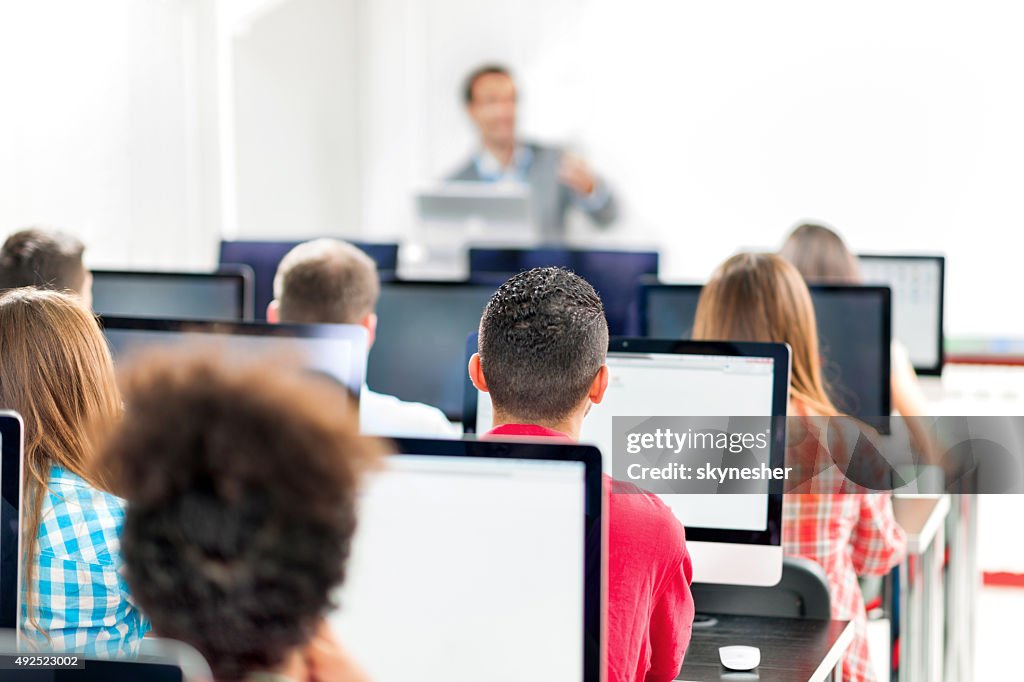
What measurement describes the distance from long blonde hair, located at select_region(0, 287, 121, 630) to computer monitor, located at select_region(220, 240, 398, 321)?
7.36ft

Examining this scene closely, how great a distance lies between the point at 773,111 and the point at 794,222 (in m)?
0.51

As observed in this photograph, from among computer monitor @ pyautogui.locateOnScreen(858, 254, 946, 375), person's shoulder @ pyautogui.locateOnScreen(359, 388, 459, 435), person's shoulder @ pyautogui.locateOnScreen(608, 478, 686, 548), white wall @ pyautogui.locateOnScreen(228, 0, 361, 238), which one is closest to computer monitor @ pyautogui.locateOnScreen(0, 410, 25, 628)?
person's shoulder @ pyautogui.locateOnScreen(608, 478, 686, 548)

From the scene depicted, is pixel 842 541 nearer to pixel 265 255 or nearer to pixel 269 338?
pixel 269 338

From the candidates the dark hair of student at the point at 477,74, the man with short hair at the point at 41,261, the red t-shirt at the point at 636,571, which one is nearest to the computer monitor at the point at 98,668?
the red t-shirt at the point at 636,571

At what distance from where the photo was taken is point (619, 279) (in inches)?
142

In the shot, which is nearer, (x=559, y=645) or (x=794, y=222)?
(x=559, y=645)

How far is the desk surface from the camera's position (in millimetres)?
1724

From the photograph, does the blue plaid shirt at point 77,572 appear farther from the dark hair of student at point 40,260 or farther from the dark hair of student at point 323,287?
the dark hair of student at point 40,260

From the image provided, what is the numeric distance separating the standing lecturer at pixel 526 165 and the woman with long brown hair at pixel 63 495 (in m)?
4.65

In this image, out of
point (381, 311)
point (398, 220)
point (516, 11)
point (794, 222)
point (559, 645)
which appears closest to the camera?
point (559, 645)

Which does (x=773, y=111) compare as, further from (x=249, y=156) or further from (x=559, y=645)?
(x=559, y=645)

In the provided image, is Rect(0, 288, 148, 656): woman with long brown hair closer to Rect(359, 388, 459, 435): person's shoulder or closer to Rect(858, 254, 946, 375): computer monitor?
Rect(359, 388, 459, 435): person's shoulder

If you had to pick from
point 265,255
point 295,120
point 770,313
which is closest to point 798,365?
point 770,313

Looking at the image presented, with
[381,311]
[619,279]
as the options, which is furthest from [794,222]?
[381,311]
